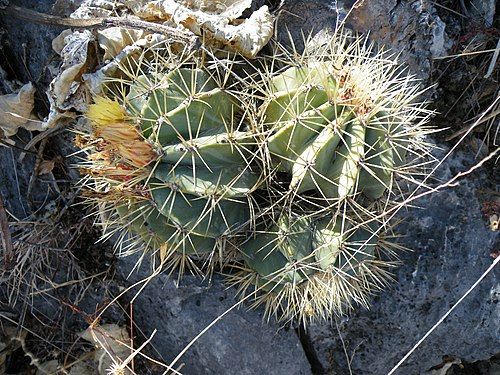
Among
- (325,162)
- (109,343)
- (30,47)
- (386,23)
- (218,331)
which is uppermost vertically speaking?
(386,23)

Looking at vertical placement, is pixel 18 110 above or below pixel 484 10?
below

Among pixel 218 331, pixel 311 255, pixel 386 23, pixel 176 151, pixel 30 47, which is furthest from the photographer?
pixel 218 331

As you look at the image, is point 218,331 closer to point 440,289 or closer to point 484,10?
point 440,289

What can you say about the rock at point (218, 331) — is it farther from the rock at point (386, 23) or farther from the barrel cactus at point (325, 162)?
the rock at point (386, 23)

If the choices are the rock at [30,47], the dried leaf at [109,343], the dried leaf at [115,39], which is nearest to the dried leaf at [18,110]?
the rock at [30,47]

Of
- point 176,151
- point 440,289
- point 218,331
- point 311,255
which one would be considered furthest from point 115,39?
point 440,289

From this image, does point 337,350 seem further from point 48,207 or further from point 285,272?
point 48,207
